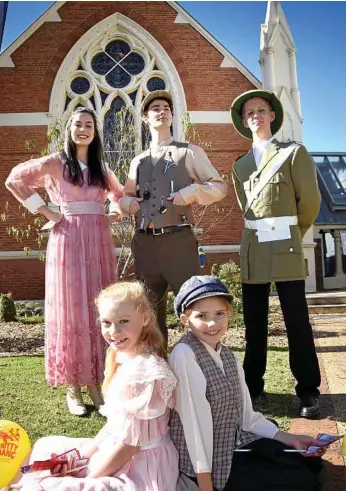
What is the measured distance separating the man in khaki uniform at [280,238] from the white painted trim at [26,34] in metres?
10.3

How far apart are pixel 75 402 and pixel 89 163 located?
5.78 feet

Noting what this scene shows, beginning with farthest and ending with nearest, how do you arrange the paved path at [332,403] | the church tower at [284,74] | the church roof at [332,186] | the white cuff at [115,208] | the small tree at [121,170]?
the church roof at [332,186], the church tower at [284,74], the small tree at [121,170], the white cuff at [115,208], the paved path at [332,403]

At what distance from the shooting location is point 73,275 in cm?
365

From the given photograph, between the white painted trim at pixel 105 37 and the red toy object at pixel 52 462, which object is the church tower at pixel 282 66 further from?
the red toy object at pixel 52 462

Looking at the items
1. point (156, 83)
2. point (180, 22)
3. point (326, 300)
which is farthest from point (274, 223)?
point (180, 22)

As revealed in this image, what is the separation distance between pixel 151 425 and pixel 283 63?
12.2 m

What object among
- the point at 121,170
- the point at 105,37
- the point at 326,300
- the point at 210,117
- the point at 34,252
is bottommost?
the point at 326,300

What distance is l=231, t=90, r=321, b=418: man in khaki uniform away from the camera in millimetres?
3535

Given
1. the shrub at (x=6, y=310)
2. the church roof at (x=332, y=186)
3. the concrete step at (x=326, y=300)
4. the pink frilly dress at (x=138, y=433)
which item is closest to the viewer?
the pink frilly dress at (x=138, y=433)

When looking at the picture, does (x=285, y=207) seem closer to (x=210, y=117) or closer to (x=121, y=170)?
(x=121, y=170)

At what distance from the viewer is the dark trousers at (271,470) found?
7.45 feet

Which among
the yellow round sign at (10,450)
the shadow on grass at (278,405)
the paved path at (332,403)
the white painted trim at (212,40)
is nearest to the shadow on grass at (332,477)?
the paved path at (332,403)

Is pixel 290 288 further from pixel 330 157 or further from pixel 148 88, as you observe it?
pixel 330 157

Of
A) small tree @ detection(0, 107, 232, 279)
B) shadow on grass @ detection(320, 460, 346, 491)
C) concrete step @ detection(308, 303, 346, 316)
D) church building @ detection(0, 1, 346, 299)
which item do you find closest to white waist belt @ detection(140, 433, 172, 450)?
shadow on grass @ detection(320, 460, 346, 491)
